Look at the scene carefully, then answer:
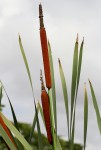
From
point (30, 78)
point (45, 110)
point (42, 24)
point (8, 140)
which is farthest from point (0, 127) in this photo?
point (42, 24)

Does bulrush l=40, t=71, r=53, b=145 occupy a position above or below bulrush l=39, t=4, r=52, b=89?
below

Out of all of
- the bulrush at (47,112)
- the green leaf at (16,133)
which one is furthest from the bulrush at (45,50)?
the green leaf at (16,133)

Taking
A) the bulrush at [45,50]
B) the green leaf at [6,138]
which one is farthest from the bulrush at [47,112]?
the green leaf at [6,138]

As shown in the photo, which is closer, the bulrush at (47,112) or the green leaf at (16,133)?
the green leaf at (16,133)

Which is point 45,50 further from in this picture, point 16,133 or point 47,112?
point 16,133

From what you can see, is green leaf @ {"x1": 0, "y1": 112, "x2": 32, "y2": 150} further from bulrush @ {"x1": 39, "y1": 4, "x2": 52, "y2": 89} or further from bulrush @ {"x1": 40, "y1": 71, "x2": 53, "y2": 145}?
bulrush @ {"x1": 39, "y1": 4, "x2": 52, "y2": 89}

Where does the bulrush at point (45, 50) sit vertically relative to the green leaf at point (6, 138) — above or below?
above

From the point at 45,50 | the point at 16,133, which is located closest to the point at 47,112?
the point at 16,133

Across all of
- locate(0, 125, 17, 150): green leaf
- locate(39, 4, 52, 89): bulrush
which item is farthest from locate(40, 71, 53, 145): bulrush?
locate(0, 125, 17, 150): green leaf

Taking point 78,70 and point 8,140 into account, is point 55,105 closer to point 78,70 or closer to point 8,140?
point 78,70

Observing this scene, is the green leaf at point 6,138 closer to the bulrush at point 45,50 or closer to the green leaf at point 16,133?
the green leaf at point 16,133

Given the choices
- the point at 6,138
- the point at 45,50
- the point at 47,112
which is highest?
the point at 45,50
